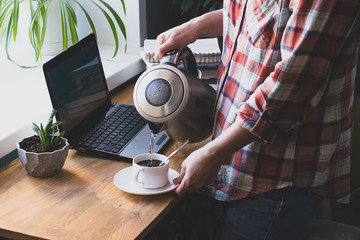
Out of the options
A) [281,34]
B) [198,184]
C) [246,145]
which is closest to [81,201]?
[198,184]

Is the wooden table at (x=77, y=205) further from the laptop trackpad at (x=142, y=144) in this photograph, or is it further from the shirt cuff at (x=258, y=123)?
the shirt cuff at (x=258, y=123)

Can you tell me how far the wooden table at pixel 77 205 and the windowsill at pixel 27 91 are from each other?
86 mm

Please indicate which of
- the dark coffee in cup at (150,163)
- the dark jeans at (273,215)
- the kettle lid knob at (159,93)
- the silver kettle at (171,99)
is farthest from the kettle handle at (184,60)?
the dark jeans at (273,215)

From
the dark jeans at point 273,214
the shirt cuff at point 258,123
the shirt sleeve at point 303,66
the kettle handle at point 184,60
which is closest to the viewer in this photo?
the shirt sleeve at point 303,66

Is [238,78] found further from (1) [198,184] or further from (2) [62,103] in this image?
(2) [62,103]

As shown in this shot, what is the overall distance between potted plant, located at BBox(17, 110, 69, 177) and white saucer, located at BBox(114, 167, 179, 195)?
14 cm

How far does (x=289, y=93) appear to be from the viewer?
97 cm

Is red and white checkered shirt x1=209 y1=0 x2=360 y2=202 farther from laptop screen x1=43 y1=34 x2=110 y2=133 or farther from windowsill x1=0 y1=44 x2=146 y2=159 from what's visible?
windowsill x1=0 y1=44 x2=146 y2=159

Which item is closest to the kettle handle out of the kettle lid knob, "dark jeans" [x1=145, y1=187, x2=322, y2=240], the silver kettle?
the silver kettle

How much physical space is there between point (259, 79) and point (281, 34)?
0.35ft

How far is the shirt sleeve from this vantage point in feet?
2.94

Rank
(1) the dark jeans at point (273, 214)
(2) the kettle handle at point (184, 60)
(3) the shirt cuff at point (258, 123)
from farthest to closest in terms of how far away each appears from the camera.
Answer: (2) the kettle handle at point (184, 60) → (1) the dark jeans at point (273, 214) → (3) the shirt cuff at point (258, 123)

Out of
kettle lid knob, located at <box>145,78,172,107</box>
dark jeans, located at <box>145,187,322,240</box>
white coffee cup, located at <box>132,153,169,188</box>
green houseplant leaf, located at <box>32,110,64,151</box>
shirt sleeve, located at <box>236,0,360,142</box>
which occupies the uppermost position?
shirt sleeve, located at <box>236,0,360,142</box>

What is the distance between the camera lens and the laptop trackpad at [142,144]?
1.32 m
